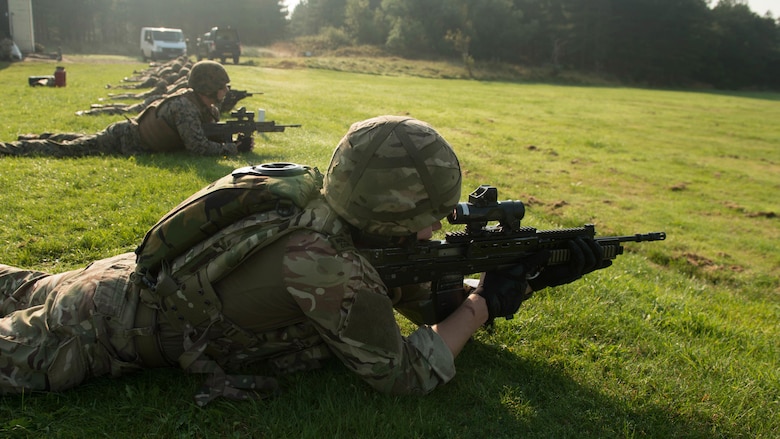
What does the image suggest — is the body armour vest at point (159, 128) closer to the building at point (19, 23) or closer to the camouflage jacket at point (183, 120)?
the camouflage jacket at point (183, 120)

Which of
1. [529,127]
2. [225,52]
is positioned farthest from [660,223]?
[225,52]

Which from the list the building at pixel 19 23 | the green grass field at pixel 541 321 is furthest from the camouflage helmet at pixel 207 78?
the building at pixel 19 23

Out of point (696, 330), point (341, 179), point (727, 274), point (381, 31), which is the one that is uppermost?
point (381, 31)

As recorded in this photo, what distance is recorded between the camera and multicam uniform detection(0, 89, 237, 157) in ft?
30.5

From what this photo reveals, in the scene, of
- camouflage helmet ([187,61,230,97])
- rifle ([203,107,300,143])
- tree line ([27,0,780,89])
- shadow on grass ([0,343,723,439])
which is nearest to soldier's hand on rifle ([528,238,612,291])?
shadow on grass ([0,343,723,439])

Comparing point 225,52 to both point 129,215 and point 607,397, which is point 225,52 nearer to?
point 129,215

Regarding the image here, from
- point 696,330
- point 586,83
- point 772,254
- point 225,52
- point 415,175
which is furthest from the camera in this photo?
point 586,83

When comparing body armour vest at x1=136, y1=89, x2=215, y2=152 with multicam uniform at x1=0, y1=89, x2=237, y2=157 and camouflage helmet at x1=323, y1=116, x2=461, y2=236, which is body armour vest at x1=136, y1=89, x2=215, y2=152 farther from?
camouflage helmet at x1=323, y1=116, x2=461, y2=236

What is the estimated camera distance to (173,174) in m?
8.28

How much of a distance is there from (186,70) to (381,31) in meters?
64.4

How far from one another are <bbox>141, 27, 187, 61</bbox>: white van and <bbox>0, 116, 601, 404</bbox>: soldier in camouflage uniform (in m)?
46.9

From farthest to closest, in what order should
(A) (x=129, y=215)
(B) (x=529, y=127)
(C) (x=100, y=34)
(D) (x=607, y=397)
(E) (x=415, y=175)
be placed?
(C) (x=100, y=34), (B) (x=529, y=127), (A) (x=129, y=215), (D) (x=607, y=397), (E) (x=415, y=175)

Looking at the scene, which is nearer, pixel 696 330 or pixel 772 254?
pixel 696 330

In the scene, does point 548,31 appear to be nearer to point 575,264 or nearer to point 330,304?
point 575,264
